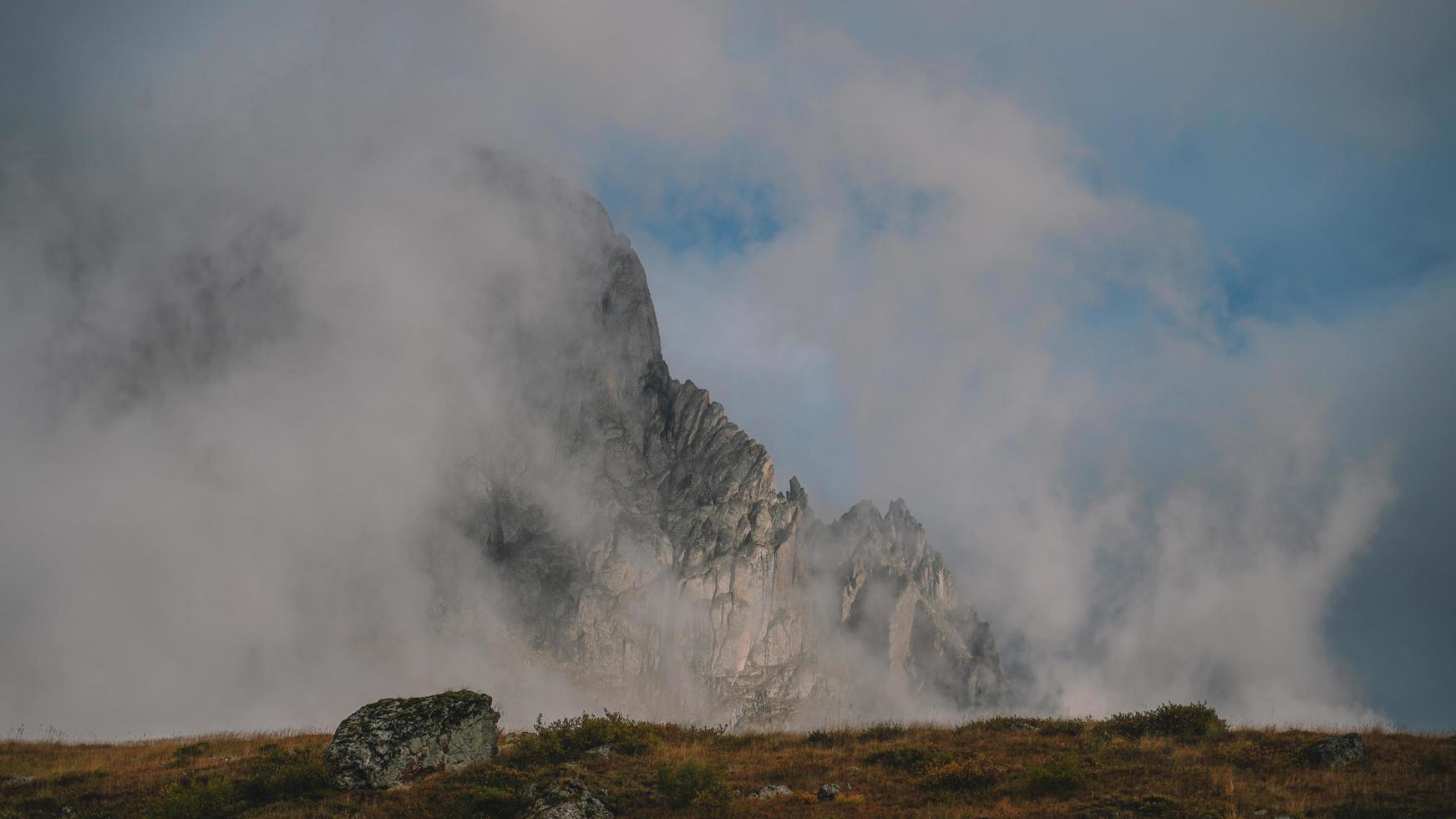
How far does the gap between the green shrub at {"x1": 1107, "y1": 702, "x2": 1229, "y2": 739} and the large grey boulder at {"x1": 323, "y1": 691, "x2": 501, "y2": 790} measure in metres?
20.6

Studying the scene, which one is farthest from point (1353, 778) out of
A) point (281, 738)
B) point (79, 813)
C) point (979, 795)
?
point (281, 738)

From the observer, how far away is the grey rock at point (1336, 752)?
23.4 meters

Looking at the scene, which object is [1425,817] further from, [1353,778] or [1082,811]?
[1082,811]

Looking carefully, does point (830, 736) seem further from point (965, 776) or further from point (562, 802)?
point (562, 802)

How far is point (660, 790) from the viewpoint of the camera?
2367 centimetres

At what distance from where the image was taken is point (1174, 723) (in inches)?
1136

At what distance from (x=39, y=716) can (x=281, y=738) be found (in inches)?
8338

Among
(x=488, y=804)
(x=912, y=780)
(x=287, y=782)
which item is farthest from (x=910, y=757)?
(x=287, y=782)

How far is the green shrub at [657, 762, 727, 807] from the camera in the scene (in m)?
22.6

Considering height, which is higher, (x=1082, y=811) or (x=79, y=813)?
(x=1082, y=811)

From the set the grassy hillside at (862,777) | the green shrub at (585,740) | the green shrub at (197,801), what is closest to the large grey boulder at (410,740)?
the grassy hillside at (862,777)

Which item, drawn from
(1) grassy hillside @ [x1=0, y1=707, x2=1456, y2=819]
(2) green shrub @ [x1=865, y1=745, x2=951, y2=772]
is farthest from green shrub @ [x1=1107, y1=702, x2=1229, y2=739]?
(2) green shrub @ [x1=865, y1=745, x2=951, y2=772]

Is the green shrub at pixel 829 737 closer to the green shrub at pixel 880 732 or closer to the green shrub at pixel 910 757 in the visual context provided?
the green shrub at pixel 880 732

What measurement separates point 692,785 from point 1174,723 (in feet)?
55.4
